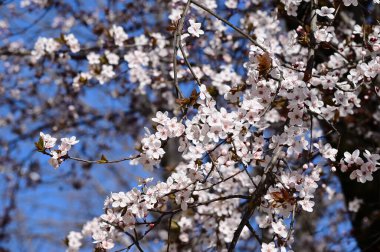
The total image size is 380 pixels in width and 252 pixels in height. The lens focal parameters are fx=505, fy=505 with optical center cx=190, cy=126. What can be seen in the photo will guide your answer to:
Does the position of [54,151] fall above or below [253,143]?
above

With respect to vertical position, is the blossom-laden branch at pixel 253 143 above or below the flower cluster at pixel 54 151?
below

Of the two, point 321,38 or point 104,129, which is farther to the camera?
point 104,129

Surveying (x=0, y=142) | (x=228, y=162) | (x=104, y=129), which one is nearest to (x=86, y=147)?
(x=104, y=129)

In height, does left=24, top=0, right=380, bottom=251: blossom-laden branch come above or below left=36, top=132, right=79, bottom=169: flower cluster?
below

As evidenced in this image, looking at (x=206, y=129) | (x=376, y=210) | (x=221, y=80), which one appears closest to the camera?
(x=206, y=129)

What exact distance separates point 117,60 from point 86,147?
9.63 feet

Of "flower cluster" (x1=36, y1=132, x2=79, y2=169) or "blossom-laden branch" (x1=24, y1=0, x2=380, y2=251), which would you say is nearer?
"blossom-laden branch" (x1=24, y1=0, x2=380, y2=251)

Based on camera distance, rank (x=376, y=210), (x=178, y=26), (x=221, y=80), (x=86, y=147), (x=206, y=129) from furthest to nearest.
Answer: (x=86, y=147)
(x=376, y=210)
(x=221, y=80)
(x=178, y=26)
(x=206, y=129)

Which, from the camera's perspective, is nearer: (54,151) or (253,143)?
(54,151)

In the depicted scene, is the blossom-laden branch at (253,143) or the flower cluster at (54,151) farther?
the flower cluster at (54,151)

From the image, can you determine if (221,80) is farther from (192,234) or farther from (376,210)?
(376,210)

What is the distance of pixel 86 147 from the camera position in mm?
7000

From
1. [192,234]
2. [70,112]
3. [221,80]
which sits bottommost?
[192,234]

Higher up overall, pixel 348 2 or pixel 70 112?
pixel 70 112
